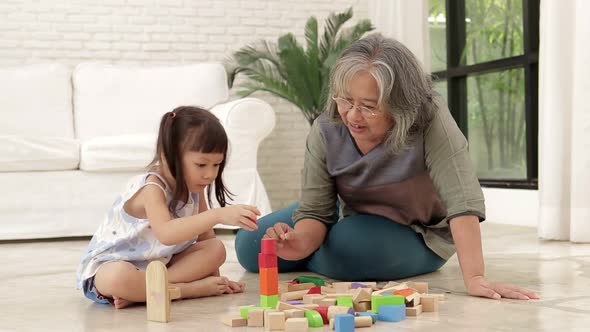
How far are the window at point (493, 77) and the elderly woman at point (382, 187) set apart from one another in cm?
248

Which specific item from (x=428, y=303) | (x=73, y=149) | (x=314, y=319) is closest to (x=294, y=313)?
(x=314, y=319)

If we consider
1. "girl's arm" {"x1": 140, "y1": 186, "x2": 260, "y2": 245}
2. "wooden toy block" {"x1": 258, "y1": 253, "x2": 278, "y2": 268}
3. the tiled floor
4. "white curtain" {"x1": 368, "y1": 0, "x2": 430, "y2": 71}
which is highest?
"white curtain" {"x1": 368, "y1": 0, "x2": 430, "y2": 71}

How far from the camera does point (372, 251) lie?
2545 millimetres

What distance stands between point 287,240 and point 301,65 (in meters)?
3.31

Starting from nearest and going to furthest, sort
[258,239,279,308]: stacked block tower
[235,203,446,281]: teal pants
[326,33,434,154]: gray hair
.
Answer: [258,239,279,308]: stacked block tower < [326,33,434,154]: gray hair < [235,203,446,281]: teal pants

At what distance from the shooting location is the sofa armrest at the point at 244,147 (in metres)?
4.60

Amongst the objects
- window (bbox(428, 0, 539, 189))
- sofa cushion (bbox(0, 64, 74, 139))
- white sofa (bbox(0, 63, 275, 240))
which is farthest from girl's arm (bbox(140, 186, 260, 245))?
window (bbox(428, 0, 539, 189))

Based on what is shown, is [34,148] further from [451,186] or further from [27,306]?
[451,186]

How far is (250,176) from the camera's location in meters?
4.66

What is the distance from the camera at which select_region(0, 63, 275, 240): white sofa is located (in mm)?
4457

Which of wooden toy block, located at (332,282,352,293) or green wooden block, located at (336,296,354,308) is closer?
green wooden block, located at (336,296,354,308)

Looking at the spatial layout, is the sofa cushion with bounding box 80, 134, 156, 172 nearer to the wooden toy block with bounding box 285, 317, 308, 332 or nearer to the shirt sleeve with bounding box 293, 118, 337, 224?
the shirt sleeve with bounding box 293, 118, 337, 224

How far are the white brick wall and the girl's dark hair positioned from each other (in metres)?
3.81

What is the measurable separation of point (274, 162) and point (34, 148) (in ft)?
7.28
